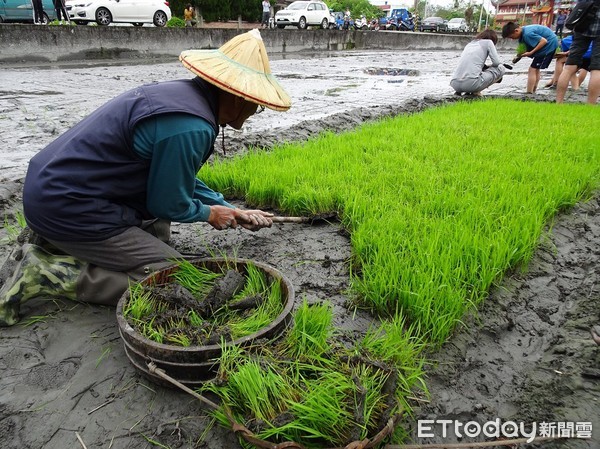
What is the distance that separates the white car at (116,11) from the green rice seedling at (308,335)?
15.9 m

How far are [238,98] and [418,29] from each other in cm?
3992

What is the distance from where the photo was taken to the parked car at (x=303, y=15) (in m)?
22.8

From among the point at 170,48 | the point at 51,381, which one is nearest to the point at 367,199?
the point at 51,381

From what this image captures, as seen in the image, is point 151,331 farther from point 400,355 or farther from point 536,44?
point 536,44

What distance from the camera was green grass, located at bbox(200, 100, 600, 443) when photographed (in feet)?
5.48

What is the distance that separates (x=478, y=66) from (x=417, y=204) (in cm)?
549

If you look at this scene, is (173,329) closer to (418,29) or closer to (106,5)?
(106,5)

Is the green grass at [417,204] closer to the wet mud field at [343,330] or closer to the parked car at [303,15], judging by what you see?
the wet mud field at [343,330]

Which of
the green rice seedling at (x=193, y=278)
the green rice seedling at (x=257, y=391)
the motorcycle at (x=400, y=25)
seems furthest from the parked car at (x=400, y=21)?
the green rice seedling at (x=257, y=391)

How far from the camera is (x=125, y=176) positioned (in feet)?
6.40

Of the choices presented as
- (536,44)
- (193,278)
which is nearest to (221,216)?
(193,278)

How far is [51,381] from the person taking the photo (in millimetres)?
1659

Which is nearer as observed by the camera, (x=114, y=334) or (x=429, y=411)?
(x=429, y=411)

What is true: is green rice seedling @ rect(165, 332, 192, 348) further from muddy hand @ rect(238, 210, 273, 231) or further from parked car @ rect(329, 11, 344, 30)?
parked car @ rect(329, 11, 344, 30)
